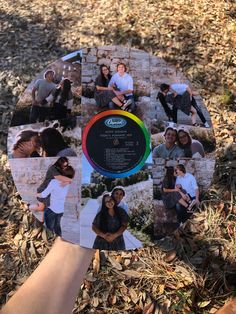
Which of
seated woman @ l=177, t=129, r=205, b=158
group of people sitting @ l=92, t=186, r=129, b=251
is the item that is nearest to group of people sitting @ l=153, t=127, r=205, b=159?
seated woman @ l=177, t=129, r=205, b=158

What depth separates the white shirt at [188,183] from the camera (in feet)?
5.32

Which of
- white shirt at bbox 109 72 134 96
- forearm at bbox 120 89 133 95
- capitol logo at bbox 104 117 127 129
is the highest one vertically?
white shirt at bbox 109 72 134 96

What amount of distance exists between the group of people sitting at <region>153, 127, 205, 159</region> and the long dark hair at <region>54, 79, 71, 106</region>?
44 centimetres

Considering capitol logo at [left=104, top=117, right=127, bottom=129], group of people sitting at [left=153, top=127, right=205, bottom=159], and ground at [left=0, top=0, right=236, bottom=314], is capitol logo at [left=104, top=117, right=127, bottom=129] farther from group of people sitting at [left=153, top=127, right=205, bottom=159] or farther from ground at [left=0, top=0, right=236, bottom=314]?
ground at [left=0, top=0, right=236, bottom=314]

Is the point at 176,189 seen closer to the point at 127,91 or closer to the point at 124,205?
the point at 124,205

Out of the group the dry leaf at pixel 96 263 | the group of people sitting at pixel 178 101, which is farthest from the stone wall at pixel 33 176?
the dry leaf at pixel 96 263

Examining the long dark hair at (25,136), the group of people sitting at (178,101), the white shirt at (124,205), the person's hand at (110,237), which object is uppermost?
the group of people sitting at (178,101)

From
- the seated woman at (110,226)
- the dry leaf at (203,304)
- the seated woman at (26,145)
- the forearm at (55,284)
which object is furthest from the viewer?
the dry leaf at (203,304)

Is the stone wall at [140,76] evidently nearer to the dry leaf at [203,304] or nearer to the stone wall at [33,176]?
the stone wall at [33,176]

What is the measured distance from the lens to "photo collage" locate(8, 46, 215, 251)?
158cm

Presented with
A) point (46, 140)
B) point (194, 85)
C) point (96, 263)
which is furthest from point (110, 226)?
point (194, 85)

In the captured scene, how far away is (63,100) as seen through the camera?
176 cm

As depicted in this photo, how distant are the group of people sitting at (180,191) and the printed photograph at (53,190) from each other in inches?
13.7

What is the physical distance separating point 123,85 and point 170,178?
46 centimetres
